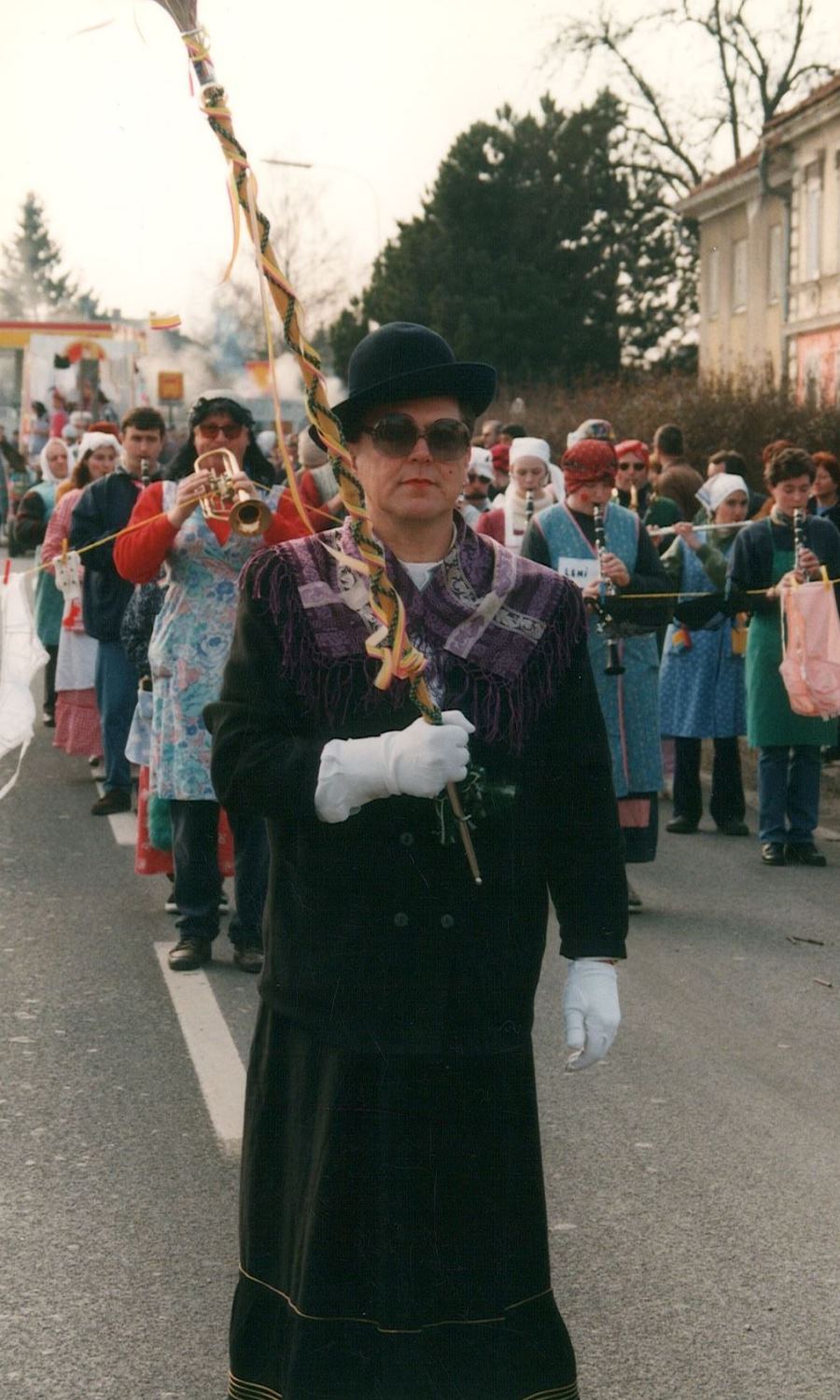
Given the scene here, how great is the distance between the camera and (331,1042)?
3.19 metres

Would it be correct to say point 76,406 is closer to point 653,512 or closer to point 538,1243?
point 653,512

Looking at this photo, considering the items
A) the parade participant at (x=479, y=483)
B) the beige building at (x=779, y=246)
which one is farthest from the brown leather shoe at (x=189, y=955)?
the beige building at (x=779, y=246)

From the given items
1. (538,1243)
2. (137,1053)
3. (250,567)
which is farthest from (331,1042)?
(137,1053)

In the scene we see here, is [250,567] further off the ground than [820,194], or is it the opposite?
[820,194]

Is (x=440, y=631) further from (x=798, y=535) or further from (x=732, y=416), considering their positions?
(x=732, y=416)

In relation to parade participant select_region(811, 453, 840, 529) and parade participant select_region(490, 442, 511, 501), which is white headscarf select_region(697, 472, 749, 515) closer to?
parade participant select_region(811, 453, 840, 529)

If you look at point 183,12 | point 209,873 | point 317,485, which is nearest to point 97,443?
point 317,485

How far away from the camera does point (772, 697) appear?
31.9 ft

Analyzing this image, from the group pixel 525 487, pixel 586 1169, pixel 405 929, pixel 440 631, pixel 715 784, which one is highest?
pixel 525 487

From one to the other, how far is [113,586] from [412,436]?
756cm

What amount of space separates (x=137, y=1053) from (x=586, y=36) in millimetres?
22547

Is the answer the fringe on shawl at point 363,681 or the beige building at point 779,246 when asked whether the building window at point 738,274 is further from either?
the fringe on shawl at point 363,681

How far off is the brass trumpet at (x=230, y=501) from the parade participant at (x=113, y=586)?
9.61 ft

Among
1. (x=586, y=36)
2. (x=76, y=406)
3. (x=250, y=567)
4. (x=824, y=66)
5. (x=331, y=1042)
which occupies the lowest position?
(x=331, y=1042)
